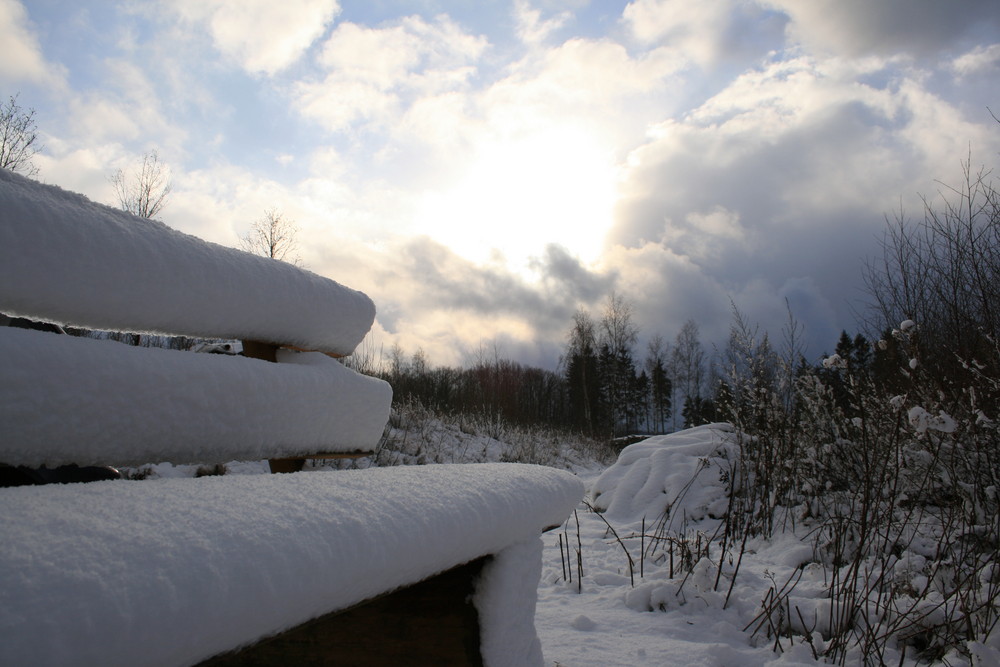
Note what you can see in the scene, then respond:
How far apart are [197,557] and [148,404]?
554mm

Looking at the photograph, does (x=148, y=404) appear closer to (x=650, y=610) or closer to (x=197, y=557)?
(x=197, y=557)

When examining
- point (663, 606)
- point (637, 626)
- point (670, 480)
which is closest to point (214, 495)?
point (637, 626)

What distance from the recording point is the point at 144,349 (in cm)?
87

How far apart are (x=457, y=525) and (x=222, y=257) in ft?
2.34

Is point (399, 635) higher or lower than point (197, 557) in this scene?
lower

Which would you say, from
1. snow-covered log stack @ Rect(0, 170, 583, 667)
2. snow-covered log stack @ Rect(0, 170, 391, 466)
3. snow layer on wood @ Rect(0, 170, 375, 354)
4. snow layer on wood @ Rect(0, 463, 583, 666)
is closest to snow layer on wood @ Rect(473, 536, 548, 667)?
snow-covered log stack @ Rect(0, 170, 583, 667)

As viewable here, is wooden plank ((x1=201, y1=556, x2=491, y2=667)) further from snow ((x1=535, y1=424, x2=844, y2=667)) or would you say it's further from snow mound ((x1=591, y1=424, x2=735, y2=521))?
snow mound ((x1=591, y1=424, x2=735, y2=521))

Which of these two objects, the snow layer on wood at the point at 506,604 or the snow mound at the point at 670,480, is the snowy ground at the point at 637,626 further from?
the snow mound at the point at 670,480

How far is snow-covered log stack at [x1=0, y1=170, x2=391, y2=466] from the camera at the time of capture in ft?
2.45

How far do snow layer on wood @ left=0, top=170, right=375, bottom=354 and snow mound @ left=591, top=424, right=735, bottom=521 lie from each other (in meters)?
4.16

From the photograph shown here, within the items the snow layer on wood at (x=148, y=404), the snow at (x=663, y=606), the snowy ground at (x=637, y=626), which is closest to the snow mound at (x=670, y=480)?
the snow at (x=663, y=606)

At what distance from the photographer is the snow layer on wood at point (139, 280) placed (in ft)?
2.53

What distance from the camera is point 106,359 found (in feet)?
2.67

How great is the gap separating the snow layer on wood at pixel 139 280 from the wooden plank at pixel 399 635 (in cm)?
59
